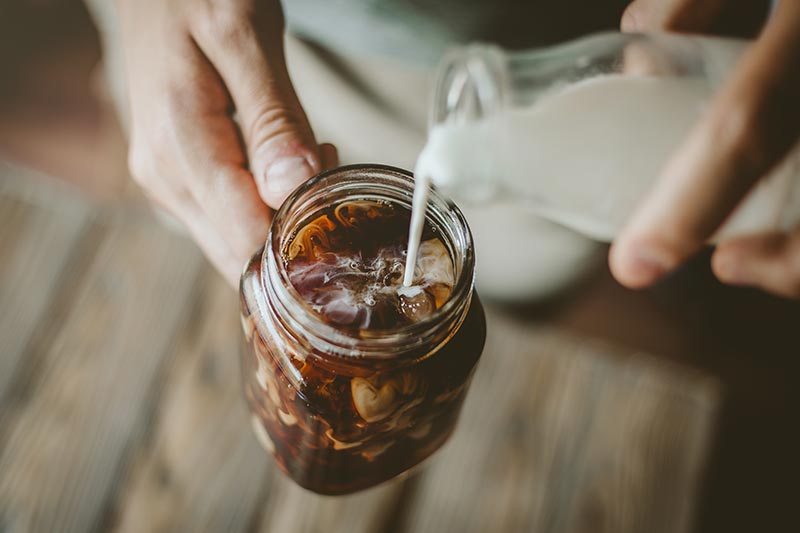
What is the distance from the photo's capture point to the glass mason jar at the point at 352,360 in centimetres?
40

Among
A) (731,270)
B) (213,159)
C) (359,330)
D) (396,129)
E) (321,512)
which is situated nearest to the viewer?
(359,330)

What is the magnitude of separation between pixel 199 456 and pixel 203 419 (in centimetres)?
4

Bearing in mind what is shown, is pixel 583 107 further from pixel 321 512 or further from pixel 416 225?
pixel 321 512

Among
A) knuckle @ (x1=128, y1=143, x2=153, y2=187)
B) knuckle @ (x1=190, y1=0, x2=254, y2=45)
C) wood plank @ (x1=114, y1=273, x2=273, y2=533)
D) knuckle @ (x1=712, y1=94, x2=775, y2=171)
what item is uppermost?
knuckle @ (x1=190, y1=0, x2=254, y2=45)

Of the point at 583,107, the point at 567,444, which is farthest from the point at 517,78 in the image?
the point at 567,444

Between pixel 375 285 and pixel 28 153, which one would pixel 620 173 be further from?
pixel 28 153

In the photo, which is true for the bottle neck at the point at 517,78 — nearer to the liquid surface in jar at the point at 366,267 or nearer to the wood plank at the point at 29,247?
the liquid surface in jar at the point at 366,267

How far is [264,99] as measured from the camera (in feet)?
1.62

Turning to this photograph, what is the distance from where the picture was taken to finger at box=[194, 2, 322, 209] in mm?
475

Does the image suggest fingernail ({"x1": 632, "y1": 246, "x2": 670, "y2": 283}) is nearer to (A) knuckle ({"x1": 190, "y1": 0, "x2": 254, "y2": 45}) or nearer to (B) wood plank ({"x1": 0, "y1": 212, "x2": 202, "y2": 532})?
(A) knuckle ({"x1": 190, "y1": 0, "x2": 254, "y2": 45})

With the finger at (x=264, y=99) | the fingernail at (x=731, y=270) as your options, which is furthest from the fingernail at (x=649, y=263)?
the finger at (x=264, y=99)

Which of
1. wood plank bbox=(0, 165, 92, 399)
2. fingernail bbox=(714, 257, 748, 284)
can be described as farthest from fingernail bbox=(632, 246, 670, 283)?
wood plank bbox=(0, 165, 92, 399)

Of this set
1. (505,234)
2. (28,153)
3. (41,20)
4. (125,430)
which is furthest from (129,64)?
(41,20)

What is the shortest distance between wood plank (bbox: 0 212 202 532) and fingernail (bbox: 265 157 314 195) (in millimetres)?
379
